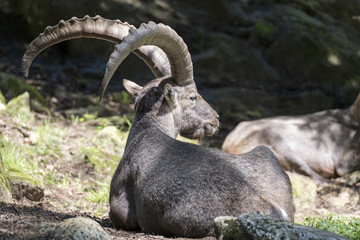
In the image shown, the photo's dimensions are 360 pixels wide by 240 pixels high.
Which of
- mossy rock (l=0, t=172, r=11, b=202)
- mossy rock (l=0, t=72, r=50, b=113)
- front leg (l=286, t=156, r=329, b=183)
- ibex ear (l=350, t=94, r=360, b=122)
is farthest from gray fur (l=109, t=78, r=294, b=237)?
ibex ear (l=350, t=94, r=360, b=122)

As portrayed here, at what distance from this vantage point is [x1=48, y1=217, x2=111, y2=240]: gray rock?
419 cm

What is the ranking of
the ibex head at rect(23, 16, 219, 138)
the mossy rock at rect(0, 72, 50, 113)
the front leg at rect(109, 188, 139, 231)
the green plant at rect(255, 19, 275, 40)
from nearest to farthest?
1. the front leg at rect(109, 188, 139, 231)
2. the ibex head at rect(23, 16, 219, 138)
3. the mossy rock at rect(0, 72, 50, 113)
4. the green plant at rect(255, 19, 275, 40)

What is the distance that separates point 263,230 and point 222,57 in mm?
12992

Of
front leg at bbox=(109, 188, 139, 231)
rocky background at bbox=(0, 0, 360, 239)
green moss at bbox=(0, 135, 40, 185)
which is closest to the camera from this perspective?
front leg at bbox=(109, 188, 139, 231)

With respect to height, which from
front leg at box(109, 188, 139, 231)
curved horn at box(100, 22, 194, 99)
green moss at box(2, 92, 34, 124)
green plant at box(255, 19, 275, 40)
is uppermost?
green plant at box(255, 19, 275, 40)

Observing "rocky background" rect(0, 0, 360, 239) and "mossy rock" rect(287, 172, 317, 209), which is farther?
"rocky background" rect(0, 0, 360, 239)

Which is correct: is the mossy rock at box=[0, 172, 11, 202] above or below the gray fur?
below

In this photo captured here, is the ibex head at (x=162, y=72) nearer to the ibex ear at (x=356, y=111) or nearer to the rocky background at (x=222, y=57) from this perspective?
the rocky background at (x=222, y=57)

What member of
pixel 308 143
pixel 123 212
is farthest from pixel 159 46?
pixel 308 143

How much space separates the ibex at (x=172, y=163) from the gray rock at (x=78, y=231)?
1.48 m

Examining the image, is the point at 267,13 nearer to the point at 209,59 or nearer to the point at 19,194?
the point at 209,59

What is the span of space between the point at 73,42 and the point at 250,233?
42.1ft

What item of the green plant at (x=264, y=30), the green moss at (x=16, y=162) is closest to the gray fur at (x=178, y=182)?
the green moss at (x=16, y=162)

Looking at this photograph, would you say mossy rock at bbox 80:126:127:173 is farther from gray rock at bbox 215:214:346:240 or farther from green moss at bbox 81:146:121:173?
gray rock at bbox 215:214:346:240
